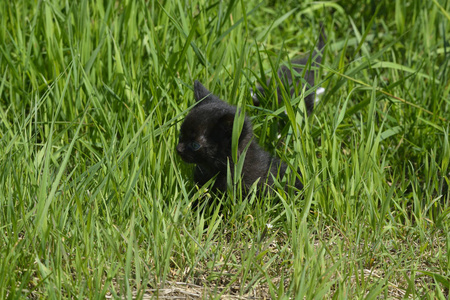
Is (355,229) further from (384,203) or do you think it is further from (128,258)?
(128,258)

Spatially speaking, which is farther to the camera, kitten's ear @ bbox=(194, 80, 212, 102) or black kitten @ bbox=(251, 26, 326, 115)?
black kitten @ bbox=(251, 26, 326, 115)

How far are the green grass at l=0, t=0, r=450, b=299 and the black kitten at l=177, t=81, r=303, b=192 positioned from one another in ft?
0.39

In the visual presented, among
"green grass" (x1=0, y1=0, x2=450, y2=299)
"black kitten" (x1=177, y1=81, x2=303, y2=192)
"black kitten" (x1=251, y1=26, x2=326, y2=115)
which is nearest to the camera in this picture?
"green grass" (x1=0, y1=0, x2=450, y2=299)

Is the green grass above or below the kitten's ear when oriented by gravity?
below

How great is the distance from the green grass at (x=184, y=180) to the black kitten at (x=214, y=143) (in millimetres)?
119

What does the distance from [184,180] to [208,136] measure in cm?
41

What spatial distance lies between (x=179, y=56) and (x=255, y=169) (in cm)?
100

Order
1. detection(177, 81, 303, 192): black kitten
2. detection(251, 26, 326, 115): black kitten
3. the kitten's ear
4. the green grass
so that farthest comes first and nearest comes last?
detection(251, 26, 326, 115): black kitten < the kitten's ear < detection(177, 81, 303, 192): black kitten < the green grass

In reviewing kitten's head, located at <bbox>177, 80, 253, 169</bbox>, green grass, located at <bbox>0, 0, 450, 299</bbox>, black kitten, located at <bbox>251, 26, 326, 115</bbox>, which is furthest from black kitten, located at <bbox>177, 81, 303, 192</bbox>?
black kitten, located at <bbox>251, 26, 326, 115</bbox>

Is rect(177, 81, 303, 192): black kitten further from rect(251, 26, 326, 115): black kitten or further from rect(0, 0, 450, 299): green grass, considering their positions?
rect(251, 26, 326, 115): black kitten

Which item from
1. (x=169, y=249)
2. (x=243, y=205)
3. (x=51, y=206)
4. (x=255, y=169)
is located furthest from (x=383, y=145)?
(x=51, y=206)

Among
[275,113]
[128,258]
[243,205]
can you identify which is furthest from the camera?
[275,113]

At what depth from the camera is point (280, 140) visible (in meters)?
3.97

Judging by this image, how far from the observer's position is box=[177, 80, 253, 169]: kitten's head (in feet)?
11.7
